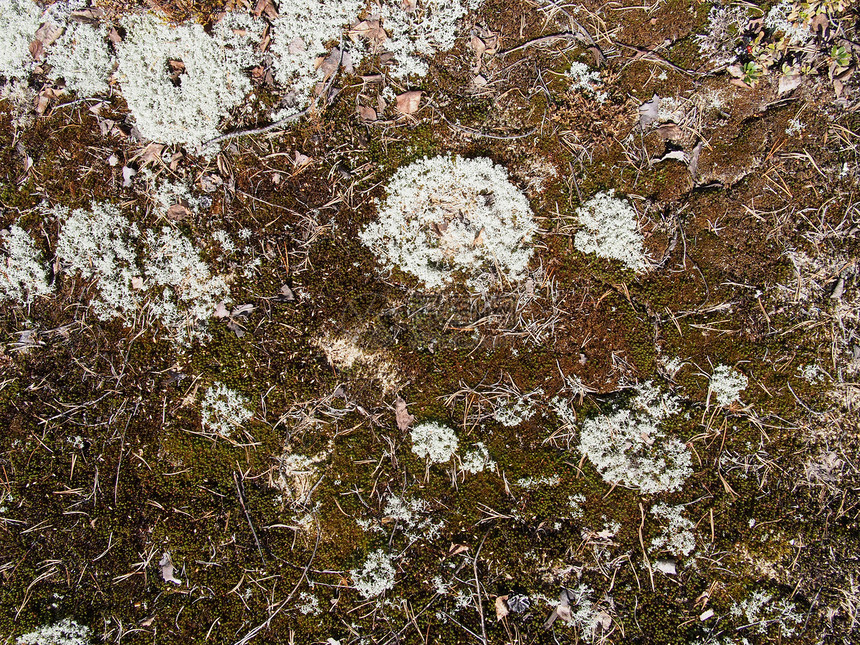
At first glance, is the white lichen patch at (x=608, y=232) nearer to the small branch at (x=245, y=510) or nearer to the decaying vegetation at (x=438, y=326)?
the decaying vegetation at (x=438, y=326)

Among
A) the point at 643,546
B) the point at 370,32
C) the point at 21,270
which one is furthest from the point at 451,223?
the point at 21,270

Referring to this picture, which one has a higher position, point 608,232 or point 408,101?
point 408,101

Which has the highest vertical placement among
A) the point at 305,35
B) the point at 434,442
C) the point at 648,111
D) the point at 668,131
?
the point at 305,35

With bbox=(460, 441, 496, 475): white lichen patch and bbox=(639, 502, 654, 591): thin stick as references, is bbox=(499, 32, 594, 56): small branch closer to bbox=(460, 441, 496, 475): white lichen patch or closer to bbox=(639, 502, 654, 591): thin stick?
bbox=(460, 441, 496, 475): white lichen patch

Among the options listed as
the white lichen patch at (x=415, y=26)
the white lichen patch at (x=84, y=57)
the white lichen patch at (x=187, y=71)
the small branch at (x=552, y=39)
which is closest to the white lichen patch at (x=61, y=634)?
the white lichen patch at (x=187, y=71)

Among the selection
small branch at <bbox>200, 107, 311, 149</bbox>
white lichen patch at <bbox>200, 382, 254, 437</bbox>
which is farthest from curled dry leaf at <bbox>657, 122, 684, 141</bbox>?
white lichen patch at <bbox>200, 382, 254, 437</bbox>

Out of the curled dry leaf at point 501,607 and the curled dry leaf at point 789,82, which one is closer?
the curled dry leaf at point 501,607

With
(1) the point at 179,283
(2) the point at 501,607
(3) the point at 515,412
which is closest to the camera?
(2) the point at 501,607

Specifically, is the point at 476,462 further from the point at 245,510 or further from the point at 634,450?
the point at 245,510
